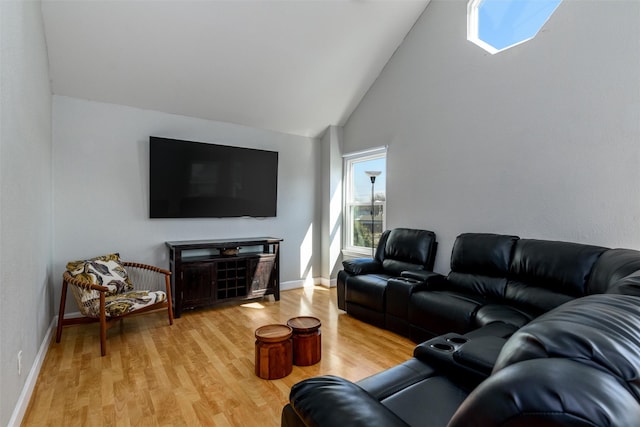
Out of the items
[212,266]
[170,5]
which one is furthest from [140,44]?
[212,266]

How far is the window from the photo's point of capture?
15.0 feet

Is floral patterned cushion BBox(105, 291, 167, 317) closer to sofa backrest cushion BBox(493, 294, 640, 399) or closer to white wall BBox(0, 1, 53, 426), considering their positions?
white wall BBox(0, 1, 53, 426)

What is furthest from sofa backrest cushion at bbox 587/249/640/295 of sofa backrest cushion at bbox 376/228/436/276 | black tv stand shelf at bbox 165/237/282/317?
black tv stand shelf at bbox 165/237/282/317

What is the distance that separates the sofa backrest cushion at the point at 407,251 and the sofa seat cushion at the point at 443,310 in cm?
66

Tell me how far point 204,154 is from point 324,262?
2489 mm

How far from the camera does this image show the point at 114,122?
3.60 meters

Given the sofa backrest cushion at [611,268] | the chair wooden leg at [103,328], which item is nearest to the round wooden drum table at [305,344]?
the chair wooden leg at [103,328]

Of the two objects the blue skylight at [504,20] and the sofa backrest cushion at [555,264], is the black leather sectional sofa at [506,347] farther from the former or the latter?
→ the blue skylight at [504,20]

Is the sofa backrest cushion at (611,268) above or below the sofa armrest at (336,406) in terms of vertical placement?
above

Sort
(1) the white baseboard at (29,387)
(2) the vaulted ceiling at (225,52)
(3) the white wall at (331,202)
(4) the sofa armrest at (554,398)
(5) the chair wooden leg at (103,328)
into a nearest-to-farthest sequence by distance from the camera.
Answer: (4) the sofa armrest at (554,398), (1) the white baseboard at (29,387), (5) the chair wooden leg at (103,328), (2) the vaulted ceiling at (225,52), (3) the white wall at (331,202)

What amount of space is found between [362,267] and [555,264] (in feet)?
6.09

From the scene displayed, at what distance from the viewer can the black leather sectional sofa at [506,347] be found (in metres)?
0.53

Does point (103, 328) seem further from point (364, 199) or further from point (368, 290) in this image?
point (364, 199)

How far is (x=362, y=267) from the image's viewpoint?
12.1 ft
